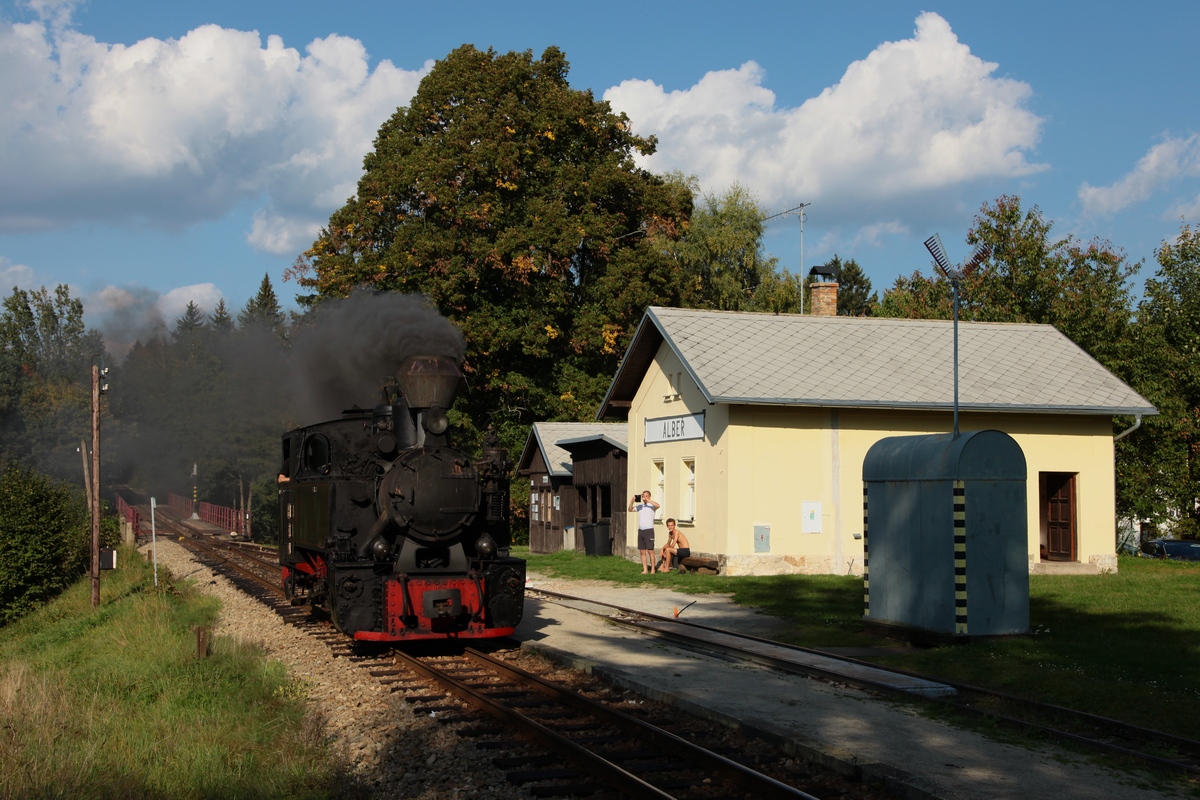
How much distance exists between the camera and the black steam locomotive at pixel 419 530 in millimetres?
10961

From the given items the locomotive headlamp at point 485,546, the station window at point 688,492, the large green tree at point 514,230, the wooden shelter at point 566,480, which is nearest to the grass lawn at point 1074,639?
the station window at point 688,492

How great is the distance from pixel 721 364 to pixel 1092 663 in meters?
11.4

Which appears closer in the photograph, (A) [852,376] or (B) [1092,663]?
(B) [1092,663]

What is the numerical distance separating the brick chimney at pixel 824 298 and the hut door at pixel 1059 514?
7.04m

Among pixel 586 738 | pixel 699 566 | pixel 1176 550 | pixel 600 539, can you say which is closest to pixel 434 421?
pixel 586 738

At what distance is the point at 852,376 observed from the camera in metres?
20.8

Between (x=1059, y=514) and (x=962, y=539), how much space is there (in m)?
11.8

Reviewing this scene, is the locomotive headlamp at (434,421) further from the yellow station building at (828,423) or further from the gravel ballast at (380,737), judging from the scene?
the yellow station building at (828,423)

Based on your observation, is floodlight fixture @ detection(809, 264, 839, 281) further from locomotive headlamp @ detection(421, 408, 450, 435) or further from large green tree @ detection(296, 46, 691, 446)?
locomotive headlamp @ detection(421, 408, 450, 435)

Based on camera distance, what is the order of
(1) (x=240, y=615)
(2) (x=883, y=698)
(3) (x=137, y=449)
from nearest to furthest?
(2) (x=883, y=698) < (1) (x=240, y=615) < (3) (x=137, y=449)

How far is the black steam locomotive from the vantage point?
11.0m

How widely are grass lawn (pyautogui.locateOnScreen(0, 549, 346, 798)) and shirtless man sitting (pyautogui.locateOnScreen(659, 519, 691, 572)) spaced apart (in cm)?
890

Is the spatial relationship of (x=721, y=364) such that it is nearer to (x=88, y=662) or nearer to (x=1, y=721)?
(x=88, y=662)

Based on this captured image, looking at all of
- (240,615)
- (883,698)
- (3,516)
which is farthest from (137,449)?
(883,698)
